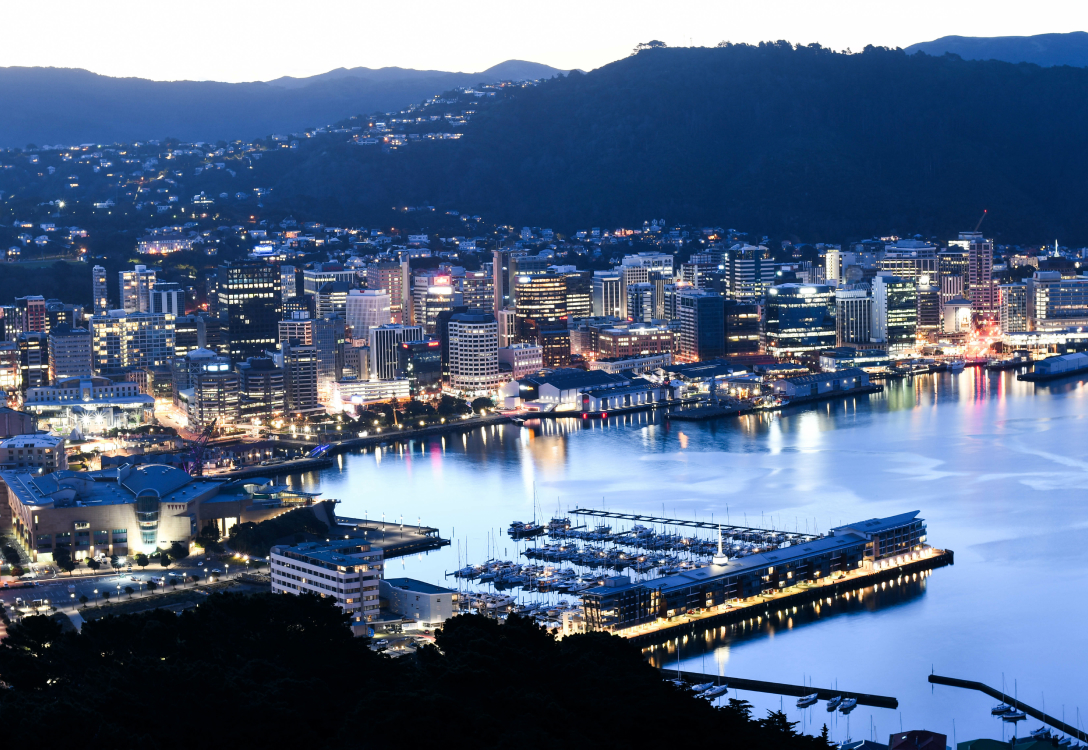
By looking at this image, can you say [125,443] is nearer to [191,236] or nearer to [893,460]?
[893,460]

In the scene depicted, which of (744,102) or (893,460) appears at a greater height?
(744,102)

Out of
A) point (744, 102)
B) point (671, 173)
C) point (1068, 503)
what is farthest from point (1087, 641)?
point (744, 102)

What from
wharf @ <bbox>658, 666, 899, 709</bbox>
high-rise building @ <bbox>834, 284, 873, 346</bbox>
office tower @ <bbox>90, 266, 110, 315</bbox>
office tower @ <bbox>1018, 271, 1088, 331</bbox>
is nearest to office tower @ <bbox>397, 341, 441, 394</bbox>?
office tower @ <bbox>90, 266, 110, 315</bbox>

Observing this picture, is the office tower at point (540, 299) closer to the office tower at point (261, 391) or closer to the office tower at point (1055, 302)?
the office tower at point (261, 391)

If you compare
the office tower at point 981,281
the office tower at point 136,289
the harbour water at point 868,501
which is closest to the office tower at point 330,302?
the office tower at point 136,289

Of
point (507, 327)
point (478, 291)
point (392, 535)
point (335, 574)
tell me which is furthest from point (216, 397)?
point (478, 291)

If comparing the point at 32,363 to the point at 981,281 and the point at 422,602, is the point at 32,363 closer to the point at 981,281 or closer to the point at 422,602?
the point at 422,602
